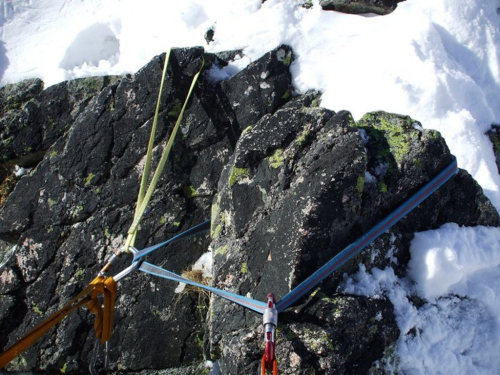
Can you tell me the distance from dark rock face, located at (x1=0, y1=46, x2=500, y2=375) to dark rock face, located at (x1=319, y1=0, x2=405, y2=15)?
0.83 metres

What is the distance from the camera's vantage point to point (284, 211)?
8.85ft

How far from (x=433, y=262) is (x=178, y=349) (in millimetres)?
1919

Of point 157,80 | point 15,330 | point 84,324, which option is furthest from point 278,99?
point 15,330

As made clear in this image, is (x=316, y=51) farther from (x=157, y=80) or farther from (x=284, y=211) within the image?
(x=284, y=211)

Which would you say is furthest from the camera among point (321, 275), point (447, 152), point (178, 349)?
point (178, 349)

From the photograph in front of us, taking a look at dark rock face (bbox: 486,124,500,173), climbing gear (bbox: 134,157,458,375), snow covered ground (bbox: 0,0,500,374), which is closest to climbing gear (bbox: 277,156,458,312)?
climbing gear (bbox: 134,157,458,375)

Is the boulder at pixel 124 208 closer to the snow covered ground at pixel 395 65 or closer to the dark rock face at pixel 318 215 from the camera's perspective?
the snow covered ground at pixel 395 65

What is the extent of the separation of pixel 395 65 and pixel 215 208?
6.28 feet

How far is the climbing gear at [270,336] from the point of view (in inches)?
84.4

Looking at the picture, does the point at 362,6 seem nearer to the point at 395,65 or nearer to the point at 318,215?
the point at 395,65

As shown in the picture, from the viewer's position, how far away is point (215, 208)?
3352 millimetres

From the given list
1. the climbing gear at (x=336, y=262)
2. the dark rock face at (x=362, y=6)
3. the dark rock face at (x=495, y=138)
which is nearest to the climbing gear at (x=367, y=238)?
the climbing gear at (x=336, y=262)

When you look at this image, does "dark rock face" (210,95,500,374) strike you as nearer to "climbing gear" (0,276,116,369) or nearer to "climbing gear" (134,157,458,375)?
"climbing gear" (134,157,458,375)

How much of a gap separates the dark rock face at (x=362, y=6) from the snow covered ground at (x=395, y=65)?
11 cm
